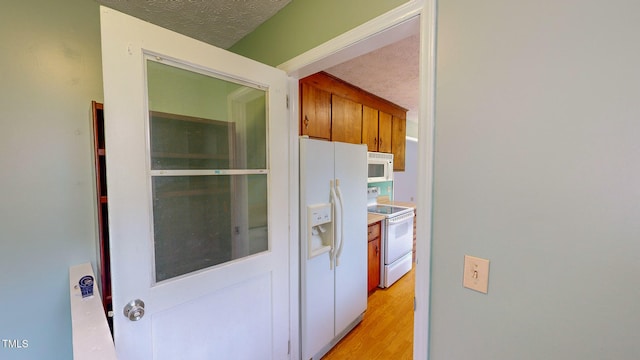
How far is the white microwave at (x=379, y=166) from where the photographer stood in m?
3.36

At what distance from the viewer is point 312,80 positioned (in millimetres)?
2211

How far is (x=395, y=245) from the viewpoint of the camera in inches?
124

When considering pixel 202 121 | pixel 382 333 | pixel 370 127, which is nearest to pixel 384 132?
pixel 370 127

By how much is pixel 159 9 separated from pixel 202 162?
44.6 inches

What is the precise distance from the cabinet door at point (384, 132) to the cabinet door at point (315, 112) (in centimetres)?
120

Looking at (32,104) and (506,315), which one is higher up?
(32,104)

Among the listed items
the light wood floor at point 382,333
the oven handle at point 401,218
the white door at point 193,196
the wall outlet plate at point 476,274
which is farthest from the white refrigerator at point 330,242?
the wall outlet plate at point 476,274

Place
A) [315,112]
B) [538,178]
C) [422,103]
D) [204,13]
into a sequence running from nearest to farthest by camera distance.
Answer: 1. [538,178]
2. [422,103]
3. [204,13]
4. [315,112]

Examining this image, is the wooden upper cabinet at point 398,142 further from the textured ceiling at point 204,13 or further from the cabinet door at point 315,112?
the textured ceiling at point 204,13

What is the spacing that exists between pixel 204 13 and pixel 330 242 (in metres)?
1.90

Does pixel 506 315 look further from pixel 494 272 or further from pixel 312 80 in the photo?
pixel 312 80

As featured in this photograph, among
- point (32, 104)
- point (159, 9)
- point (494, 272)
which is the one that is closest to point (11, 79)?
point (32, 104)

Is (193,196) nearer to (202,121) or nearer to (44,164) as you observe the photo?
(202,121)

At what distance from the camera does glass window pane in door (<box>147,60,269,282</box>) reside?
1073 millimetres
